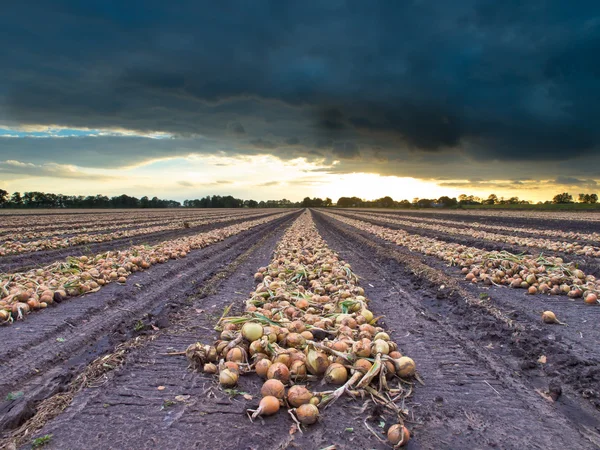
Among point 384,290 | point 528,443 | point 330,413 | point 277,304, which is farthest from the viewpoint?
point 384,290

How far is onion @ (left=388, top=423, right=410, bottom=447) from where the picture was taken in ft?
6.50

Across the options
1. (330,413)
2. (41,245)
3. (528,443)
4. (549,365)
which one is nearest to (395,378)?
(330,413)

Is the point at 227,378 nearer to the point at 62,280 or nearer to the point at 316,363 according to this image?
the point at 316,363

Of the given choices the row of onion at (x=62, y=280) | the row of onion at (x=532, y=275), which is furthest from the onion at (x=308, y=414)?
the row of onion at (x=532, y=275)

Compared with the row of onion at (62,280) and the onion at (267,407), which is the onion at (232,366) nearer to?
the onion at (267,407)

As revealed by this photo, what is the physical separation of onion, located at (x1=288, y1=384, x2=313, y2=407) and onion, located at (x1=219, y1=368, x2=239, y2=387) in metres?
0.50

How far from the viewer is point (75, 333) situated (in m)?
3.97

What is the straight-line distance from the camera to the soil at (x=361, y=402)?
6.91 ft

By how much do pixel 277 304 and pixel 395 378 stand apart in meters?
1.58

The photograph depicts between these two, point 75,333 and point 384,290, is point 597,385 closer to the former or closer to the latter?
point 384,290

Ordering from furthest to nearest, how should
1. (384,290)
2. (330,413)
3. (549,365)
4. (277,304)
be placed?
(384,290), (277,304), (549,365), (330,413)

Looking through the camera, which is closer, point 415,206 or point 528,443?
point 528,443

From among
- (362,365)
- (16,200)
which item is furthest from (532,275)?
(16,200)

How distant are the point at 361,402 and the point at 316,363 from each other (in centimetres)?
40
